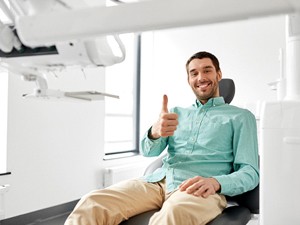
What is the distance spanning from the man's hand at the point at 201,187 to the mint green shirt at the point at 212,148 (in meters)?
0.05

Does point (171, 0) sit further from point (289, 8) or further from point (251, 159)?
point (251, 159)

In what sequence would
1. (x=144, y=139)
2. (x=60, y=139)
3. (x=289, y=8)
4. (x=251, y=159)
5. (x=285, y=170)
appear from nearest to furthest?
(x=289, y=8) → (x=285, y=170) → (x=251, y=159) → (x=144, y=139) → (x=60, y=139)

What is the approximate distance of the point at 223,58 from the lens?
3.58 meters

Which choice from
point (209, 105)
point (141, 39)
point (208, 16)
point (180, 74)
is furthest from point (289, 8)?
point (141, 39)

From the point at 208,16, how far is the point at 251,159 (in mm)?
1113

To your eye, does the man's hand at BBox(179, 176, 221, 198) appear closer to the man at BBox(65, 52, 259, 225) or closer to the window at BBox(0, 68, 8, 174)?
the man at BBox(65, 52, 259, 225)

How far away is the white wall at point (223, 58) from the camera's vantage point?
10.9 ft

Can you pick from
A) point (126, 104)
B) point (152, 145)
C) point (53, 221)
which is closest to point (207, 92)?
point (152, 145)

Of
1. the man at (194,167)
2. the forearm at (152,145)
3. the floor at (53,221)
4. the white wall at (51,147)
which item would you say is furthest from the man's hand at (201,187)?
the floor at (53,221)

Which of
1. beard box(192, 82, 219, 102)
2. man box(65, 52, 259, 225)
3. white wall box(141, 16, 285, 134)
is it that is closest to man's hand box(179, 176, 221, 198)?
man box(65, 52, 259, 225)

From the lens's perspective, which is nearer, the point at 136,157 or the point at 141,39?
the point at 136,157

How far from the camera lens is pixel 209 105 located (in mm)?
1734

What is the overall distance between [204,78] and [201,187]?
0.62 meters

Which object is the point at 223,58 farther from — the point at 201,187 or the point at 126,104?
the point at 201,187
